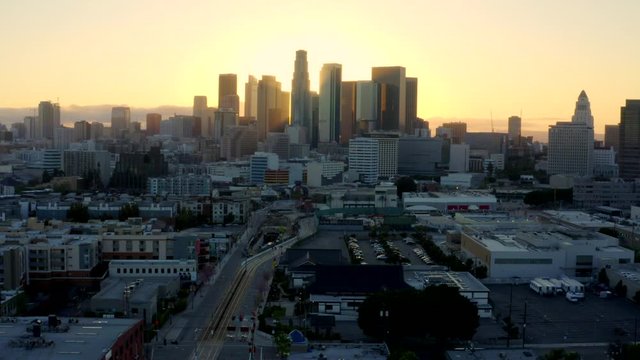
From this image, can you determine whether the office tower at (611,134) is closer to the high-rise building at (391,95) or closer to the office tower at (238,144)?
the high-rise building at (391,95)

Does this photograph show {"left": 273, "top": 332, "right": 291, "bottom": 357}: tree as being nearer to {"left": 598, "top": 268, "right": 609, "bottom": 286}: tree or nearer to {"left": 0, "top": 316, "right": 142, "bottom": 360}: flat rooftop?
{"left": 0, "top": 316, "right": 142, "bottom": 360}: flat rooftop

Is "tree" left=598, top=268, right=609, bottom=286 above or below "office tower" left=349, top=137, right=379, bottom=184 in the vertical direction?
below

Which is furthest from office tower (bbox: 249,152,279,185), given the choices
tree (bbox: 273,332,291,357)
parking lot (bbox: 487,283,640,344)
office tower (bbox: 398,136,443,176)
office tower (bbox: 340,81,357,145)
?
office tower (bbox: 340,81,357,145)

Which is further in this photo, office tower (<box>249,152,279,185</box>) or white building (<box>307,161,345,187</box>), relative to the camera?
office tower (<box>249,152,279,185</box>)

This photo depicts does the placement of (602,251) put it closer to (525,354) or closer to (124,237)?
(525,354)

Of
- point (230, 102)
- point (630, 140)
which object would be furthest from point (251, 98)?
point (630, 140)

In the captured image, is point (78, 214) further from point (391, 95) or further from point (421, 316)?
point (391, 95)

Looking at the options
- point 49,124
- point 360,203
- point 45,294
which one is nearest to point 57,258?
point 45,294
